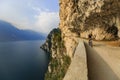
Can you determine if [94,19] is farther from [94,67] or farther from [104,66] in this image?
[94,67]

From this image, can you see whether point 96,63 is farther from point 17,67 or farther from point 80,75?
point 17,67

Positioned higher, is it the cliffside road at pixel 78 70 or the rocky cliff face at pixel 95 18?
the rocky cliff face at pixel 95 18

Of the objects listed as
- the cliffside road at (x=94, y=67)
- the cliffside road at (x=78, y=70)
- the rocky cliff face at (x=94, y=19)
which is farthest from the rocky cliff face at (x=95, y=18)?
the cliffside road at (x=78, y=70)

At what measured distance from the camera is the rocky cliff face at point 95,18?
27797 mm

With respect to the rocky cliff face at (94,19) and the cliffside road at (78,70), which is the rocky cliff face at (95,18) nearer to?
the rocky cliff face at (94,19)

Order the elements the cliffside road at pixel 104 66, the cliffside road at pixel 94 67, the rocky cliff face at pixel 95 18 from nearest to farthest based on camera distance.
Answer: the cliffside road at pixel 94 67 < the cliffside road at pixel 104 66 < the rocky cliff face at pixel 95 18

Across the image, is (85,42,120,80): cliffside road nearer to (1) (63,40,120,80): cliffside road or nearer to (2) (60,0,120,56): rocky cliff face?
(1) (63,40,120,80): cliffside road

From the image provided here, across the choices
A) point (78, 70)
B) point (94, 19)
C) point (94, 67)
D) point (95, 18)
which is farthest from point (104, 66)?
point (94, 19)

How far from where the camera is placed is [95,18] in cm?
2980

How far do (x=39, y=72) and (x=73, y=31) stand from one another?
4943 centimetres

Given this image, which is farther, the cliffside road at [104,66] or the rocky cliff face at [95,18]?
the rocky cliff face at [95,18]

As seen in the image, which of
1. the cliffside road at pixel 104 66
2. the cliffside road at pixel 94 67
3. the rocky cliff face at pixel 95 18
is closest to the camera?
the cliffside road at pixel 94 67

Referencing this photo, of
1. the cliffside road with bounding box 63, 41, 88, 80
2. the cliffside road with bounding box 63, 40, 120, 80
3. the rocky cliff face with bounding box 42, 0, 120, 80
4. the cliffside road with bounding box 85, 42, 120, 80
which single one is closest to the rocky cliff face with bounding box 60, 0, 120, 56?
the rocky cliff face with bounding box 42, 0, 120, 80

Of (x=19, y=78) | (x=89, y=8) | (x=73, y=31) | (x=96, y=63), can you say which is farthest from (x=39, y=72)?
(x=96, y=63)
